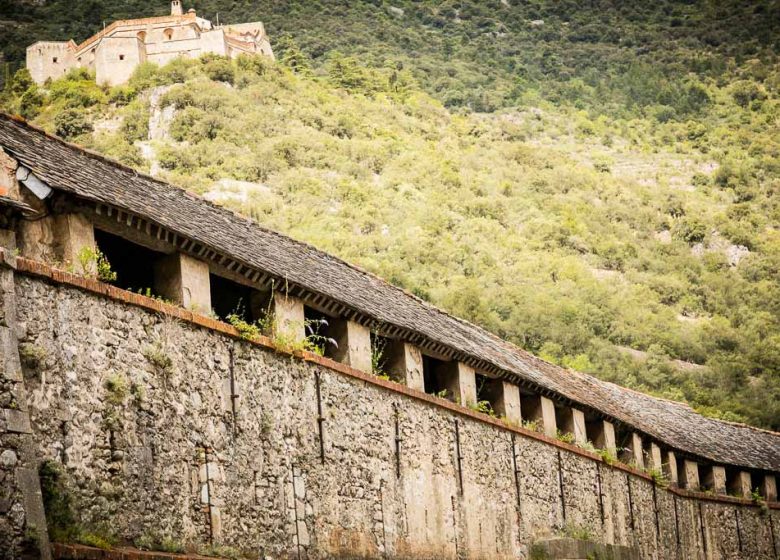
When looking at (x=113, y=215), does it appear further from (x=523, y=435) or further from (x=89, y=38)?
(x=89, y=38)

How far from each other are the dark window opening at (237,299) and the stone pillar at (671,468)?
20.0 m

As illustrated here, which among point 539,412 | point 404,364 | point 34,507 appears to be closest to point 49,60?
point 539,412

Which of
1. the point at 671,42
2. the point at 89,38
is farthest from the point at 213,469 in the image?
the point at 671,42

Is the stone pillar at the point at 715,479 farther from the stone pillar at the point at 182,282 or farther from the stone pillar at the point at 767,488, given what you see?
the stone pillar at the point at 182,282

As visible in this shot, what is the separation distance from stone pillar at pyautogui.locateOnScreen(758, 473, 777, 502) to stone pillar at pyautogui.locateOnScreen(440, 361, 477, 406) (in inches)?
758

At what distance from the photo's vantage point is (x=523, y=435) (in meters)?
26.5

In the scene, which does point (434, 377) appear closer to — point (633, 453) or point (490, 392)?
point (490, 392)

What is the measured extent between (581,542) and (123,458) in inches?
548

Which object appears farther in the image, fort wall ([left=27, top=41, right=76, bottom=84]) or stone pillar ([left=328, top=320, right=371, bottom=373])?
fort wall ([left=27, top=41, right=76, bottom=84])

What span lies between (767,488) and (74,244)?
3150cm

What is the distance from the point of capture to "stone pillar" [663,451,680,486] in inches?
1406

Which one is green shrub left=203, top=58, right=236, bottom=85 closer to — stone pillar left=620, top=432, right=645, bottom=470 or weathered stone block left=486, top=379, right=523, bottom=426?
stone pillar left=620, top=432, right=645, bottom=470

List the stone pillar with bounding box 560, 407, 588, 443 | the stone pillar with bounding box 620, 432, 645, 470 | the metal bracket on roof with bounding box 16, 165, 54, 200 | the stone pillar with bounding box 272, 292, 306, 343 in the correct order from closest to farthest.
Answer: the metal bracket on roof with bounding box 16, 165, 54, 200 → the stone pillar with bounding box 272, 292, 306, 343 → the stone pillar with bounding box 560, 407, 588, 443 → the stone pillar with bounding box 620, 432, 645, 470

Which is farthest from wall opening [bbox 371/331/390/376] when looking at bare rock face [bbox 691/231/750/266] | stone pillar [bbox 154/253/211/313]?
bare rock face [bbox 691/231/750/266]
